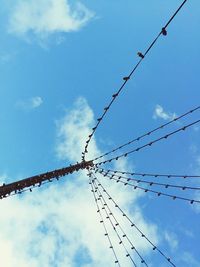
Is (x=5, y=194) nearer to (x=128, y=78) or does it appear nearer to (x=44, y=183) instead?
(x=44, y=183)

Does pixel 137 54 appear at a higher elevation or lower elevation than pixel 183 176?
higher

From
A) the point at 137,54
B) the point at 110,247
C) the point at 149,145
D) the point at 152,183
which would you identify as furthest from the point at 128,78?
the point at 110,247

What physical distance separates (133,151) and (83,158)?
3.41m

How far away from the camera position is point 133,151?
13.8 m

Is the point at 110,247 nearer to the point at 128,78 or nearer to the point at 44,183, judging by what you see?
the point at 44,183

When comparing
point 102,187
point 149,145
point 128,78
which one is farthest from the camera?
point 102,187

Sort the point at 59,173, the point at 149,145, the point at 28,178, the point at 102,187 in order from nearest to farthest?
the point at 28,178 < the point at 149,145 < the point at 59,173 < the point at 102,187

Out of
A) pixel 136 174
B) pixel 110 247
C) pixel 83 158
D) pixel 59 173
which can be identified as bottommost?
pixel 110 247

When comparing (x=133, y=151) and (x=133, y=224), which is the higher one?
(x=133, y=151)

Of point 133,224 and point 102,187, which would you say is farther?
point 102,187

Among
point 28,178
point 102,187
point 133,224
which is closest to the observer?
point 28,178

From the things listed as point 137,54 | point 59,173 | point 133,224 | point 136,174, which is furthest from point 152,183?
point 137,54

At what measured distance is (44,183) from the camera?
12844 mm

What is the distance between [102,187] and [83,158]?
1370 millimetres
